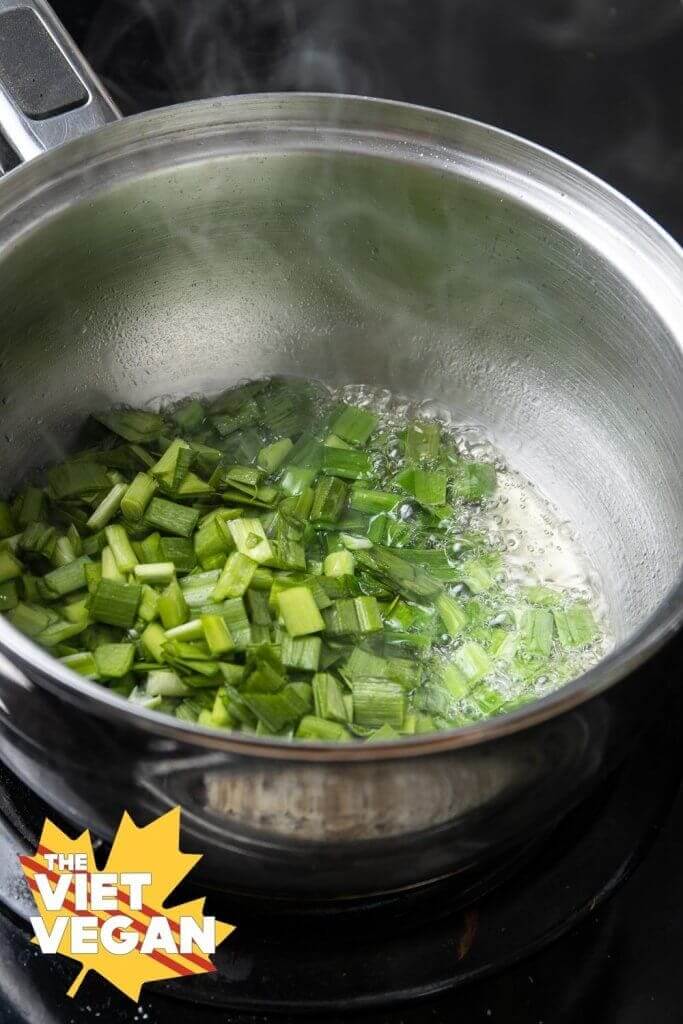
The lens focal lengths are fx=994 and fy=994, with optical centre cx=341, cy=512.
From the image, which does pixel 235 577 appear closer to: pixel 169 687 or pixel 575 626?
pixel 169 687

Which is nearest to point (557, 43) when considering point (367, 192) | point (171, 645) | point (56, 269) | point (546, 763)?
point (367, 192)

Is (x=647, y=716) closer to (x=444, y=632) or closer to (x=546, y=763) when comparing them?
(x=546, y=763)

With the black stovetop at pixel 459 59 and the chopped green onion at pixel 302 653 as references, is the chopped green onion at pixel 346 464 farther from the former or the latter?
the black stovetop at pixel 459 59

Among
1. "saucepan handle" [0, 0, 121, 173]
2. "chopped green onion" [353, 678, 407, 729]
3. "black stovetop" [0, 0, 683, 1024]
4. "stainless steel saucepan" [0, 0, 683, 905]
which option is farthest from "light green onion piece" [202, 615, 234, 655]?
"black stovetop" [0, 0, 683, 1024]

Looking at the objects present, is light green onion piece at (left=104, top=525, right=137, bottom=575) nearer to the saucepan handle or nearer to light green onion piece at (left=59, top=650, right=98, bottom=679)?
light green onion piece at (left=59, top=650, right=98, bottom=679)

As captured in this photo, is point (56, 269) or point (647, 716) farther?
point (56, 269)
